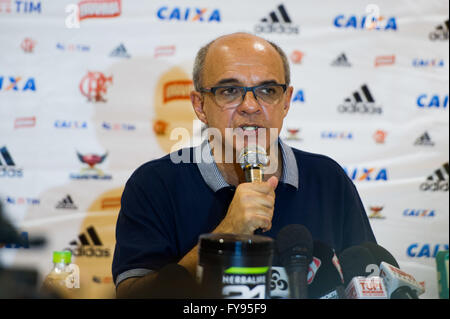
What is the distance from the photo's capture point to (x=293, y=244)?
696 mm

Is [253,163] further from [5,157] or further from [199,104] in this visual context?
[5,157]

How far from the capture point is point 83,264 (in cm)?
275

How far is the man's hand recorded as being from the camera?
77cm

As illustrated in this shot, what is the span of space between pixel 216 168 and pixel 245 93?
230 mm

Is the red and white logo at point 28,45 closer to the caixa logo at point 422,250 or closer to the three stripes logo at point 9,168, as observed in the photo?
the three stripes logo at point 9,168

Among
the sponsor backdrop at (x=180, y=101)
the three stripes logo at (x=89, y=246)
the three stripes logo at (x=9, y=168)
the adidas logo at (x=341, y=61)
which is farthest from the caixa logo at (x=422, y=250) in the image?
the three stripes logo at (x=9, y=168)

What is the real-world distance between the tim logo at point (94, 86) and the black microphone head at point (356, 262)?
2292mm

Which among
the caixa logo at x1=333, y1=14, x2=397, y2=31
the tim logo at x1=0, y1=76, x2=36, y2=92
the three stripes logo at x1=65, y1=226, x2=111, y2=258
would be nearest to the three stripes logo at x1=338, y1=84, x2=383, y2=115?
the caixa logo at x1=333, y1=14, x2=397, y2=31

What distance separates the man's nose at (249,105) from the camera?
3.99 ft

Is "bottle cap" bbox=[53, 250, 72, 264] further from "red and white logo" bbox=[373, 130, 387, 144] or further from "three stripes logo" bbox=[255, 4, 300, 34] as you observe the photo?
"red and white logo" bbox=[373, 130, 387, 144]

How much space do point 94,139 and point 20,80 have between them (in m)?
0.57
